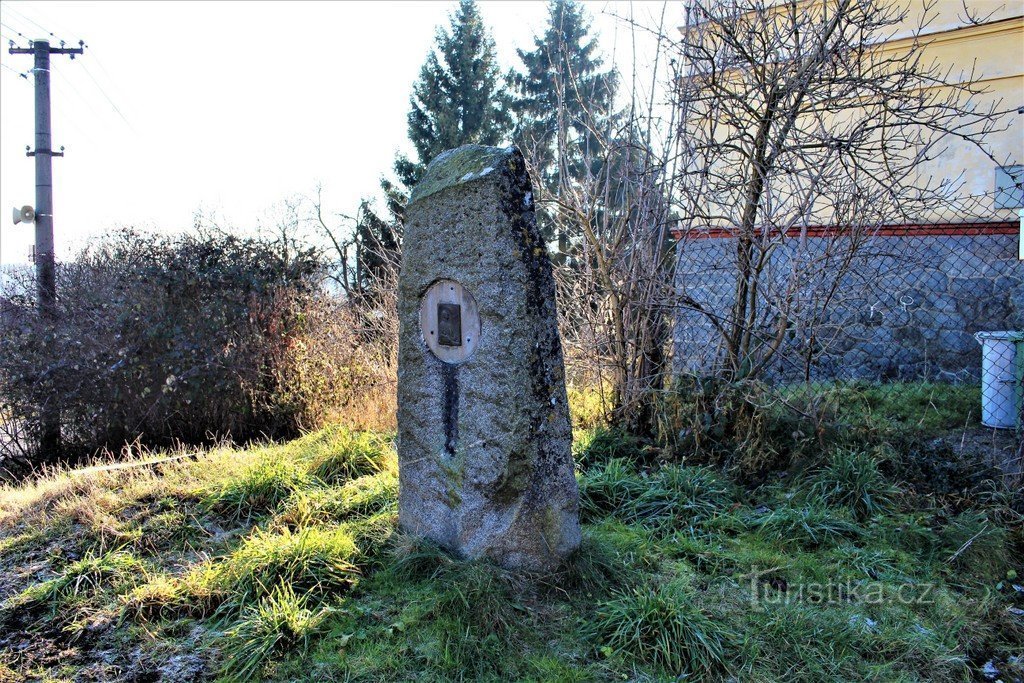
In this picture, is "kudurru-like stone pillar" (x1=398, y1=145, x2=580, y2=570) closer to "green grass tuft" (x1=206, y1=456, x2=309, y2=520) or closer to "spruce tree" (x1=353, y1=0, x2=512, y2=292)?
"green grass tuft" (x1=206, y1=456, x2=309, y2=520)

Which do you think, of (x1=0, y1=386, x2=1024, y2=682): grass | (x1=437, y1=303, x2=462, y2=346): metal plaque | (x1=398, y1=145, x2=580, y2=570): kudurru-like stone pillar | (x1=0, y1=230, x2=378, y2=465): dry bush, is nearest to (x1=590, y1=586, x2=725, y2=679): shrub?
(x1=0, y1=386, x2=1024, y2=682): grass

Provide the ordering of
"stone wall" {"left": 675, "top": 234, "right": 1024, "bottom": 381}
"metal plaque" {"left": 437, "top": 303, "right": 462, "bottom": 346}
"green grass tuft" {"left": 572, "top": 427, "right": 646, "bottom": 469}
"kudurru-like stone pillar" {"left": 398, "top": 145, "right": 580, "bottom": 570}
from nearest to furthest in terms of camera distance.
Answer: "kudurru-like stone pillar" {"left": 398, "top": 145, "right": 580, "bottom": 570} → "metal plaque" {"left": 437, "top": 303, "right": 462, "bottom": 346} → "green grass tuft" {"left": 572, "top": 427, "right": 646, "bottom": 469} → "stone wall" {"left": 675, "top": 234, "right": 1024, "bottom": 381}

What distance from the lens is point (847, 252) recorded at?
517 cm

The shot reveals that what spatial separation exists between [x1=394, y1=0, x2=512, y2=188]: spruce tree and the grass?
17977 mm

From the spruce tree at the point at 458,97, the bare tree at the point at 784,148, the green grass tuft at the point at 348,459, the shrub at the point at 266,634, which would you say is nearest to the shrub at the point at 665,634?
the shrub at the point at 266,634

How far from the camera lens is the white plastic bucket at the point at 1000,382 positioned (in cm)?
614

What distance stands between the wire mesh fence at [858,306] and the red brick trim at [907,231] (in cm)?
2

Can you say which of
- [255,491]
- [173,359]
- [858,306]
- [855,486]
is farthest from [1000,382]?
[173,359]

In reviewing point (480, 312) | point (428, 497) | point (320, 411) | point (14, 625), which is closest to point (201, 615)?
point (14, 625)

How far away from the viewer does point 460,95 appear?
71.2 ft

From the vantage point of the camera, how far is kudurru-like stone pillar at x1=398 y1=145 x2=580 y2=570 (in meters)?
3.40

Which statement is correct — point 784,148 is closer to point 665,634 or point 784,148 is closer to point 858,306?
point 858,306

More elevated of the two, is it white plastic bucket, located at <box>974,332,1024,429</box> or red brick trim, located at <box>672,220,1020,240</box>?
red brick trim, located at <box>672,220,1020,240</box>

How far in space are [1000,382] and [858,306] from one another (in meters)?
1.56
